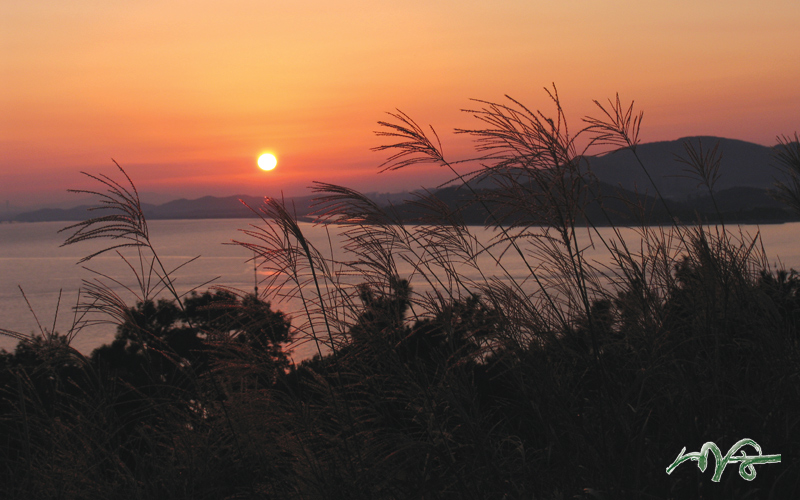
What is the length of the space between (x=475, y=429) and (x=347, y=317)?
2.70 feet

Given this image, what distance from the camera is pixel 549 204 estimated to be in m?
2.11

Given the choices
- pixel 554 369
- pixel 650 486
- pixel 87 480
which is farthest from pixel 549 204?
pixel 87 480

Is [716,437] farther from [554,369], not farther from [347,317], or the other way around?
[347,317]

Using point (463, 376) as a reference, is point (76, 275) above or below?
below

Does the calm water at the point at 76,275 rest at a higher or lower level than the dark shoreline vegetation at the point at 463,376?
lower

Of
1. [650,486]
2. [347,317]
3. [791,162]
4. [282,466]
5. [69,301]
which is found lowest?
[69,301]
